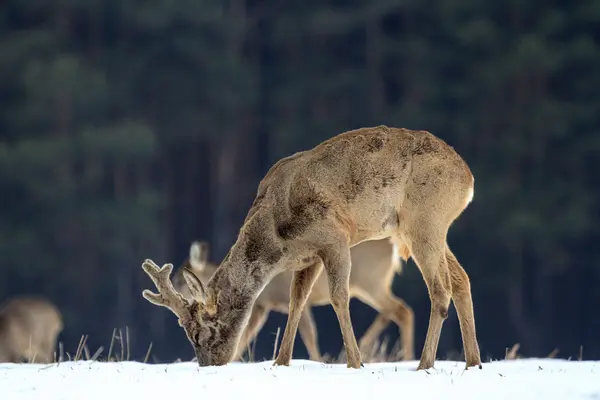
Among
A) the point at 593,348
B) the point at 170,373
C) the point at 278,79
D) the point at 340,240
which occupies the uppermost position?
the point at 340,240

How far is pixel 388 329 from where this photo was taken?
2758 centimetres

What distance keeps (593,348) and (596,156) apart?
4.24m

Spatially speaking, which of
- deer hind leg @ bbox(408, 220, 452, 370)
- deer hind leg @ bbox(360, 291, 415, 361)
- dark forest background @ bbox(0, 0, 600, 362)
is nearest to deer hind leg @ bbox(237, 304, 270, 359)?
deer hind leg @ bbox(360, 291, 415, 361)

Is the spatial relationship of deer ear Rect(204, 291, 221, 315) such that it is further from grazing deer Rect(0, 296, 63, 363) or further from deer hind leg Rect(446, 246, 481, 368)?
grazing deer Rect(0, 296, 63, 363)

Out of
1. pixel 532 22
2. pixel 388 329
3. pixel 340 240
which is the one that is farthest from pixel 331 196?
pixel 532 22

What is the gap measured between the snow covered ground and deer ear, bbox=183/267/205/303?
57 centimetres

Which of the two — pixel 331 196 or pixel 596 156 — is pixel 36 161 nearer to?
pixel 596 156

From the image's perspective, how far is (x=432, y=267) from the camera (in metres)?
7.80

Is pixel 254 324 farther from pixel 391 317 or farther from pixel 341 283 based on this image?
pixel 341 283

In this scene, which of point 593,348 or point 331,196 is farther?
point 593,348

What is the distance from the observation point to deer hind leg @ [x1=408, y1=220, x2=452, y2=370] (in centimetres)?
777

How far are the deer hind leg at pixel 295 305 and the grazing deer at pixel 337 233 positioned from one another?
1 cm

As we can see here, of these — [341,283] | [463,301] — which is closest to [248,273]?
[341,283]

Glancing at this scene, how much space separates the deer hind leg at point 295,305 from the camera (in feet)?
26.2
